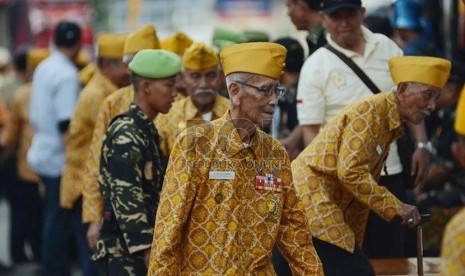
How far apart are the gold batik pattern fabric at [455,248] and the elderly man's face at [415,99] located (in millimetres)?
2667

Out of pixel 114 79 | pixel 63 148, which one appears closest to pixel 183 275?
pixel 114 79

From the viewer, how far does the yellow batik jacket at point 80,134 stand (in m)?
10.5

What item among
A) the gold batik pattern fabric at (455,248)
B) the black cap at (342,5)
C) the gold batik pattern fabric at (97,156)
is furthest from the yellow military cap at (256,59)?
the gold batik pattern fabric at (97,156)

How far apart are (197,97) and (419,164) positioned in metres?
1.57

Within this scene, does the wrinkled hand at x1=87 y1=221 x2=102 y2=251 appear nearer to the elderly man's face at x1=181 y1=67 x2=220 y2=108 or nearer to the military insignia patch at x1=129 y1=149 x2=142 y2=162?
the elderly man's face at x1=181 y1=67 x2=220 y2=108

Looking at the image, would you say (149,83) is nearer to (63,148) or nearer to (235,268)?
(235,268)

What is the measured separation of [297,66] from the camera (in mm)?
10867

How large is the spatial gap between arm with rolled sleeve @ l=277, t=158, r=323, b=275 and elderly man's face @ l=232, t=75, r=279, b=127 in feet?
0.98

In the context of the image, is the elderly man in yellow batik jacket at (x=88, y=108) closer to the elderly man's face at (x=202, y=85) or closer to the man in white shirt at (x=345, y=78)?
the elderly man's face at (x=202, y=85)

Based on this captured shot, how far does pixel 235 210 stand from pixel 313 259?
1.69ft

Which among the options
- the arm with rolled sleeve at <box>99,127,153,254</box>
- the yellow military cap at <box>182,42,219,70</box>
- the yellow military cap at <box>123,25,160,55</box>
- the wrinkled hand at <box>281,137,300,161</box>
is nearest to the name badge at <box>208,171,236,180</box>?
the arm with rolled sleeve at <box>99,127,153,254</box>

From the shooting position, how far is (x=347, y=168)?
7.46 meters

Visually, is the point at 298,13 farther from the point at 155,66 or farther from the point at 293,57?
the point at 155,66

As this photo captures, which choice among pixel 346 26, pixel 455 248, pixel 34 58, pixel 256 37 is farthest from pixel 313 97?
pixel 34 58
